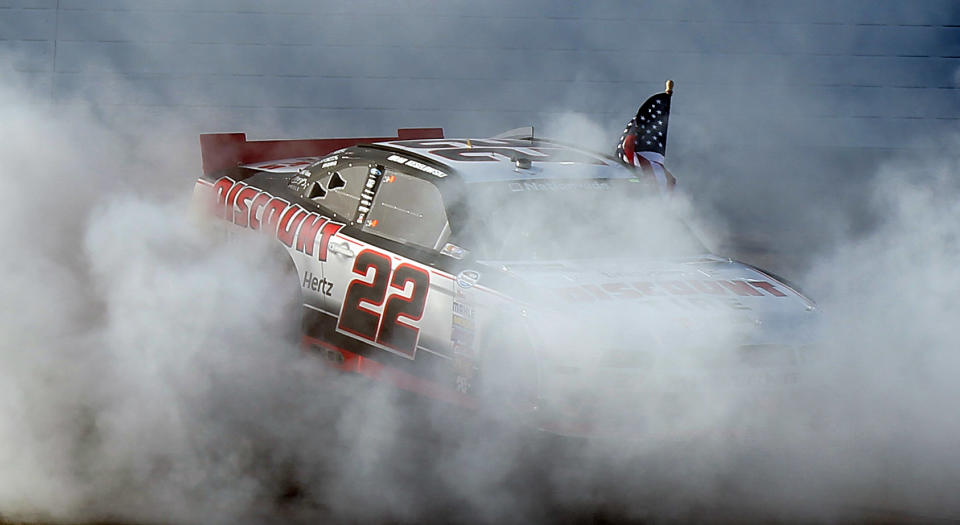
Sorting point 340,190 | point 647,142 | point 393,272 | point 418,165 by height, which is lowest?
point 393,272

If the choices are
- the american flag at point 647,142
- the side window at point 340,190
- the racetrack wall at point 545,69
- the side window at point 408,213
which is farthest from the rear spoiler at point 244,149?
the racetrack wall at point 545,69

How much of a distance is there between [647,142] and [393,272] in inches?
83.2

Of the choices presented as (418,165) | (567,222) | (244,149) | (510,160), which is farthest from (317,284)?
(244,149)

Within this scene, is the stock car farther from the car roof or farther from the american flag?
the american flag

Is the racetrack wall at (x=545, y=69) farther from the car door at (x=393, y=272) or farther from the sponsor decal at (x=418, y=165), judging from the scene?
the car door at (x=393, y=272)

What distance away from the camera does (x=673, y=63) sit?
12141 millimetres

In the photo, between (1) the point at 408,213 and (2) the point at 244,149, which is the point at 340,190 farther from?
(2) the point at 244,149

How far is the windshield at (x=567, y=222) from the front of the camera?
195 inches

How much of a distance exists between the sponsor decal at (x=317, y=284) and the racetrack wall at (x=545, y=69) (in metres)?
6.44

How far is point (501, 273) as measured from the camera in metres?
4.65

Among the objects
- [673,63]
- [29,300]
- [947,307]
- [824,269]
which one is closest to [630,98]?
[673,63]

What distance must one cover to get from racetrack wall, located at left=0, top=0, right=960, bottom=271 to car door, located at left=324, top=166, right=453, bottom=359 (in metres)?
6.40

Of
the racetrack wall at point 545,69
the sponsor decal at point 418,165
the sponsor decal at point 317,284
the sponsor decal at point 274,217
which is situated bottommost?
the sponsor decal at point 317,284

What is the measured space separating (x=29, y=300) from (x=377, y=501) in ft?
7.66
